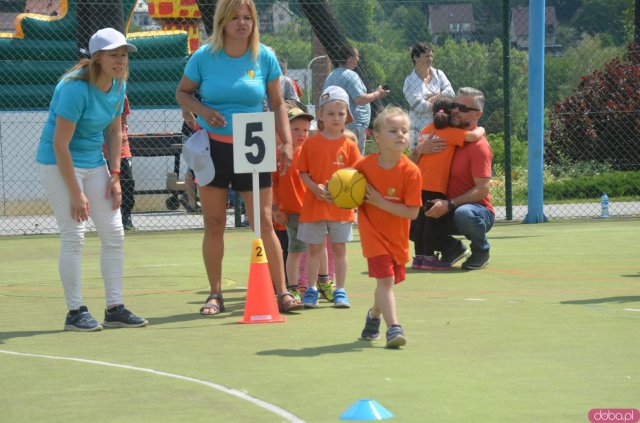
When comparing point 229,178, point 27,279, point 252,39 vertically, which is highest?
point 252,39

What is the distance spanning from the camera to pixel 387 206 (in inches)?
284

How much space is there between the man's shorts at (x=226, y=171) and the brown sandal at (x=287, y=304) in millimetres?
756

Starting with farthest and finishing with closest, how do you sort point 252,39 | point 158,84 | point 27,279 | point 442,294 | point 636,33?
point 158,84, point 636,33, point 27,279, point 442,294, point 252,39

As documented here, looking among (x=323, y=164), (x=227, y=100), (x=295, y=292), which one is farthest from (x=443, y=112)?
(x=227, y=100)

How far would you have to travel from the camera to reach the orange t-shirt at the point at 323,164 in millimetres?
8867

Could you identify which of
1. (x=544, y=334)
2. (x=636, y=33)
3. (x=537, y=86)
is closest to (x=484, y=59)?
(x=636, y=33)

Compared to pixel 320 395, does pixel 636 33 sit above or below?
above

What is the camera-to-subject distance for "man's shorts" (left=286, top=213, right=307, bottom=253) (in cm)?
934

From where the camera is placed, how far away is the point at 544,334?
7395 mm

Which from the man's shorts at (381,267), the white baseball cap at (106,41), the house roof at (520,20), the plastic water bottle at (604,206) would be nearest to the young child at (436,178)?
the man's shorts at (381,267)

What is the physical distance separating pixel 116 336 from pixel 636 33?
42.5 ft

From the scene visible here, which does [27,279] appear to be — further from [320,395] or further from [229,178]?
[320,395]

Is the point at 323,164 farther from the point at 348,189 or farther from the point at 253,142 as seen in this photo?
the point at 348,189

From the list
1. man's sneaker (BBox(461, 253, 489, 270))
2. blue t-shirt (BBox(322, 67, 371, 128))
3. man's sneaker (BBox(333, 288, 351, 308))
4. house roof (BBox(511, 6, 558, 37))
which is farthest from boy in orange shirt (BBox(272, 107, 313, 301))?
house roof (BBox(511, 6, 558, 37))
